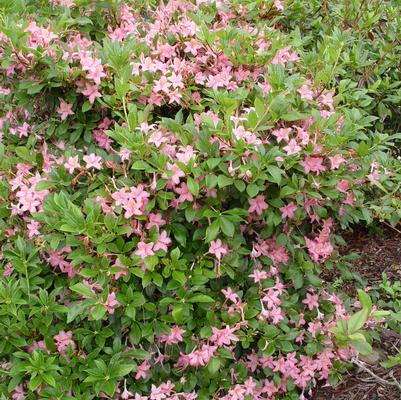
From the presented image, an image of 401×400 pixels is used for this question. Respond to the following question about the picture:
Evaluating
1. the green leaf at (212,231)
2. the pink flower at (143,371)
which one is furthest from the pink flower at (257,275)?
the pink flower at (143,371)

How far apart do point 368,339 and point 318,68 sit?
1.31 meters

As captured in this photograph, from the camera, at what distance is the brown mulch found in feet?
9.34

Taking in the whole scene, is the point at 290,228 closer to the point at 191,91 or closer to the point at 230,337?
the point at 230,337

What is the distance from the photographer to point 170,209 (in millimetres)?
2367

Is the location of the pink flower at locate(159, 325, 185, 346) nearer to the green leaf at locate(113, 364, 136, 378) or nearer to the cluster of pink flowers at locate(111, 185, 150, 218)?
the green leaf at locate(113, 364, 136, 378)

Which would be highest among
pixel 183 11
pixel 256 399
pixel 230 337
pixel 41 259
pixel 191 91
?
pixel 183 11

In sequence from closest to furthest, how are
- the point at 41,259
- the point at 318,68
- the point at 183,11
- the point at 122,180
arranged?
the point at 122,180 < the point at 41,259 < the point at 318,68 < the point at 183,11

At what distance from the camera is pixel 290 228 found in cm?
256

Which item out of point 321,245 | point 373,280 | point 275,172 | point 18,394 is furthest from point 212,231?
point 373,280

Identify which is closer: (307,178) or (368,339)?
(307,178)

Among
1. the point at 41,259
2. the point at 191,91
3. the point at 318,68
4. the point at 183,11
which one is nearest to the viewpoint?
the point at 41,259

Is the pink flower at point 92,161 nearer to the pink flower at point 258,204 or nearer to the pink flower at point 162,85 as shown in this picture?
the pink flower at point 162,85

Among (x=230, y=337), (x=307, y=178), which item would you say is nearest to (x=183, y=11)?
(x=307, y=178)

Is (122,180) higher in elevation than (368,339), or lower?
higher
